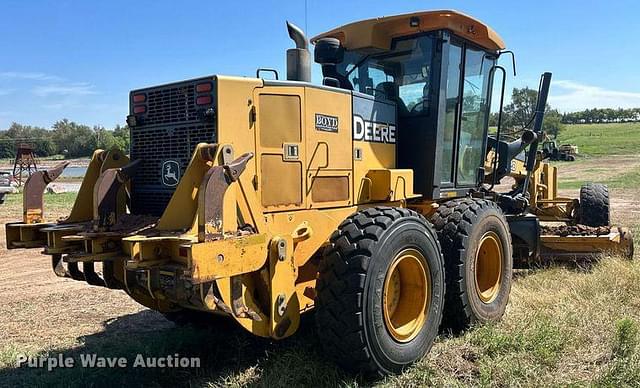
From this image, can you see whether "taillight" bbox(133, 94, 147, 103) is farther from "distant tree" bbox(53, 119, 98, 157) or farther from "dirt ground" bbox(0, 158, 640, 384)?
"distant tree" bbox(53, 119, 98, 157)

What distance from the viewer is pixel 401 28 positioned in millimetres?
5695

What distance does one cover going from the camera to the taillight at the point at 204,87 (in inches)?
164

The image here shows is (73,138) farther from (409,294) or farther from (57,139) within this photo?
(409,294)

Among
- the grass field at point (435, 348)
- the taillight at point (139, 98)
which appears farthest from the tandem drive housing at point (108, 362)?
the taillight at point (139, 98)

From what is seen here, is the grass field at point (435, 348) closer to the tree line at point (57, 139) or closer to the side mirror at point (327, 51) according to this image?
the side mirror at point (327, 51)

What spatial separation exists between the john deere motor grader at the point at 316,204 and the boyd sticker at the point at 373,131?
20 mm

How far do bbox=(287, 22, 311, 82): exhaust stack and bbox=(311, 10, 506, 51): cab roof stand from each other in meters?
0.88

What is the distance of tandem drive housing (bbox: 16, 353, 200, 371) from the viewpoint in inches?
189

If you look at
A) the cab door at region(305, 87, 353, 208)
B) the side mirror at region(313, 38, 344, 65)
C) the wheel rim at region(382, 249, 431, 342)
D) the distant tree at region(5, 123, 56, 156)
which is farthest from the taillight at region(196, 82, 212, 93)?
the distant tree at region(5, 123, 56, 156)

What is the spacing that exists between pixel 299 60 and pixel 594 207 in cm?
652

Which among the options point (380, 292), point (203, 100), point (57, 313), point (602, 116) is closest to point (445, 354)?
point (380, 292)

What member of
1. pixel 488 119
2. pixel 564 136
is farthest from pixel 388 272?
pixel 564 136

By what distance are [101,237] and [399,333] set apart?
2.33m

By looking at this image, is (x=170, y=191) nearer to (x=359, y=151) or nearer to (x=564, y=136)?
(x=359, y=151)
